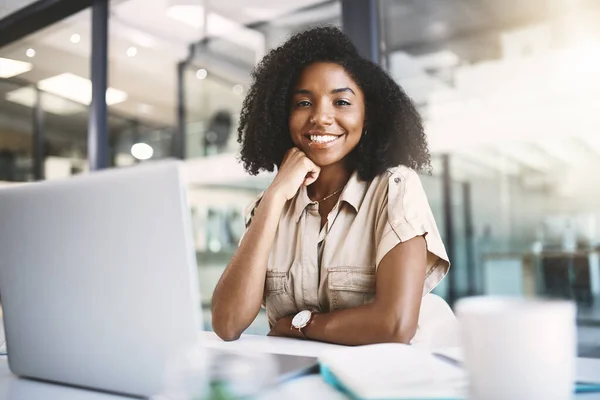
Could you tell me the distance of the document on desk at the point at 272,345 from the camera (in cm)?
98

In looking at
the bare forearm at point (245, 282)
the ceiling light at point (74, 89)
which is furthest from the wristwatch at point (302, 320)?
the ceiling light at point (74, 89)

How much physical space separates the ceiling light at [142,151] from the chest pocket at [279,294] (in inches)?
120

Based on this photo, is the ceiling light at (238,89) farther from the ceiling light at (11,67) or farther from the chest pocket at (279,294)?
the chest pocket at (279,294)

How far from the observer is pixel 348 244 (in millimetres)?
1437

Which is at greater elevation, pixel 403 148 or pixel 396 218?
pixel 403 148

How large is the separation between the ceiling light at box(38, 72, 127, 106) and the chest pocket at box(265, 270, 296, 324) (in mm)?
2953

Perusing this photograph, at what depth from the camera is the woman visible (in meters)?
1.26

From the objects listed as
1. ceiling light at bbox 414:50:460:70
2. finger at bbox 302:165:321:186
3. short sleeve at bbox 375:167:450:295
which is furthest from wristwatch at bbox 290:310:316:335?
ceiling light at bbox 414:50:460:70

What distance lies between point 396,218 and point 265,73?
776mm

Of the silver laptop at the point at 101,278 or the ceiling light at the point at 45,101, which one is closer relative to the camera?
the silver laptop at the point at 101,278

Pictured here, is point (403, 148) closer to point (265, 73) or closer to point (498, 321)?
point (265, 73)

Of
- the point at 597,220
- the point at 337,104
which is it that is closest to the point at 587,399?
the point at 337,104

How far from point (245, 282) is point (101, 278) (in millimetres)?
646

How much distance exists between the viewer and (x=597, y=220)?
9.43 feet
